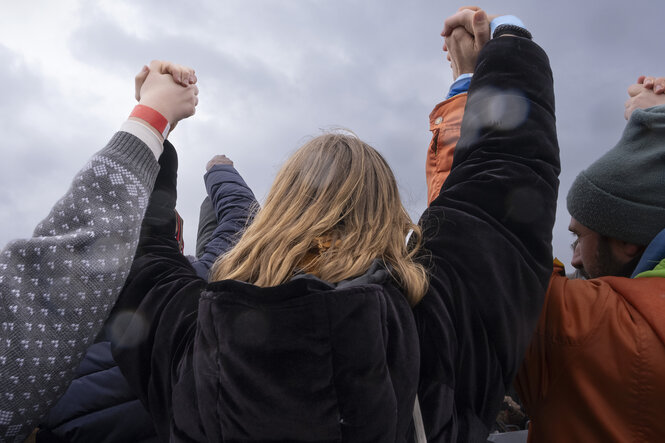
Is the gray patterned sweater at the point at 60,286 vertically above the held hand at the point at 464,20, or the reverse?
the held hand at the point at 464,20

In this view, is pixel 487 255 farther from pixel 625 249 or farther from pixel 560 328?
pixel 625 249

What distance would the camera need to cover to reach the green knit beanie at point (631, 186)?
168 centimetres

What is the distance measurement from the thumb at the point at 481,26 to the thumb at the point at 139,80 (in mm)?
1128

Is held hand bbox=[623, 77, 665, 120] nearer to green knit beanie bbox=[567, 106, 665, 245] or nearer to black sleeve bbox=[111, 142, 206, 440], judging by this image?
green knit beanie bbox=[567, 106, 665, 245]

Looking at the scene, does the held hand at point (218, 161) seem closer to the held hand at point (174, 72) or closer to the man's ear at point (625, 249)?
the held hand at point (174, 72)

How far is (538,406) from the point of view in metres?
1.53

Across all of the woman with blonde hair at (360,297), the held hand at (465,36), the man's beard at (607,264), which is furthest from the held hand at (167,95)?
the man's beard at (607,264)

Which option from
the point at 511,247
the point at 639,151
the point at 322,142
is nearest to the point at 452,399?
the point at 511,247

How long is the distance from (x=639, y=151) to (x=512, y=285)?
35.6 inches

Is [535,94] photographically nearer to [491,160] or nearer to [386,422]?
[491,160]

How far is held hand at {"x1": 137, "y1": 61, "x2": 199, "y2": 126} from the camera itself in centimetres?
154

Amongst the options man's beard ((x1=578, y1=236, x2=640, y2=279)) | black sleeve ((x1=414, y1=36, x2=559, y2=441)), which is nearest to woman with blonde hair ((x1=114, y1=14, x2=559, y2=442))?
black sleeve ((x1=414, y1=36, x2=559, y2=441))

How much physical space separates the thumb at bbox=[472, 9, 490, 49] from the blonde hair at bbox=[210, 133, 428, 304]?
0.62m

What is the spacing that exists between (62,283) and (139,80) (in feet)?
2.63
